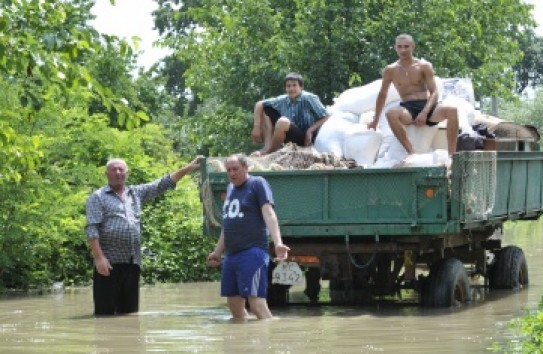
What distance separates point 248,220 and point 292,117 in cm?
360

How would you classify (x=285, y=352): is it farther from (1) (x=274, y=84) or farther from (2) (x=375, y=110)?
(1) (x=274, y=84)

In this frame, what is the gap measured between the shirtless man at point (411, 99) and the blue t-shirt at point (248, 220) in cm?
306

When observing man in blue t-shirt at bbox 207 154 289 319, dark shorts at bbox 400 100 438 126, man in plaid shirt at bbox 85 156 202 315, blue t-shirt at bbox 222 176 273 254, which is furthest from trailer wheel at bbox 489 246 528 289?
blue t-shirt at bbox 222 176 273 254

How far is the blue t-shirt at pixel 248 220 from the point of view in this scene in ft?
40.1

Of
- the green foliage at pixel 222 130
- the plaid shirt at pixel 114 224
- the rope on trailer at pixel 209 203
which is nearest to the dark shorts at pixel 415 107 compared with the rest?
the rope on trailer at pixel 209 203

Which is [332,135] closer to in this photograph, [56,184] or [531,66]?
[56,184]

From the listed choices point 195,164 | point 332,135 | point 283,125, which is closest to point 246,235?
point 195,164

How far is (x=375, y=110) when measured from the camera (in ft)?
51.1

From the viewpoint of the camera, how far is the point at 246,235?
12.2m

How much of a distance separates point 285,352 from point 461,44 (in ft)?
50.2

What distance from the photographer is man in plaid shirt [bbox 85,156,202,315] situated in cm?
1311

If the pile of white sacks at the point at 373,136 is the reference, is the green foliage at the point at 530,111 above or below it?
above

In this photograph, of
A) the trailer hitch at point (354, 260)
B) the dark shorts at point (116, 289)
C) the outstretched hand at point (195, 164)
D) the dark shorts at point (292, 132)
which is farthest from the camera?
the dark shorts at point (292, 132)

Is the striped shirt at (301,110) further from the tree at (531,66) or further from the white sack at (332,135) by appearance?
the tree at (531,66)
